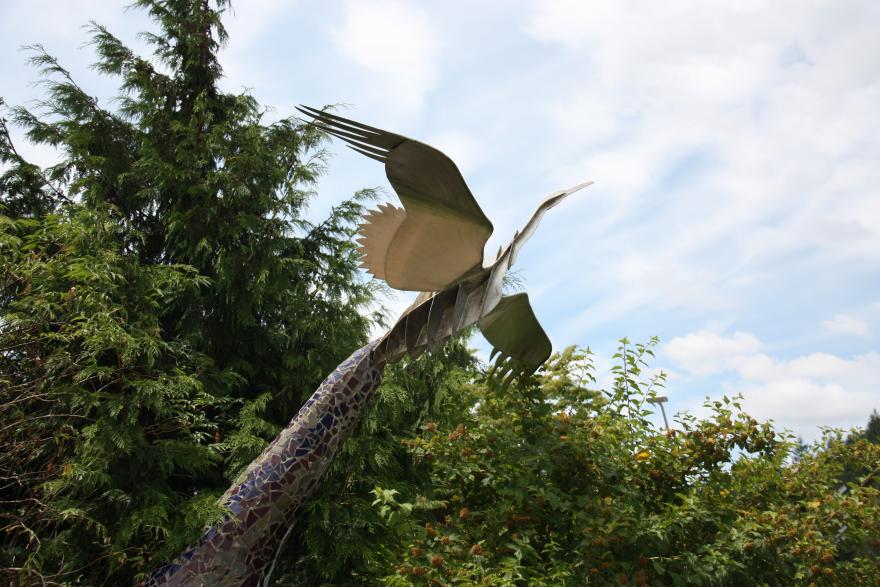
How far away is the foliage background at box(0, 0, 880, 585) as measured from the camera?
393 centimetres

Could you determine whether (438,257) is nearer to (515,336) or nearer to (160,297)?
(515,336)

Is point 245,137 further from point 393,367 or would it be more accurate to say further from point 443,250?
point 443,250

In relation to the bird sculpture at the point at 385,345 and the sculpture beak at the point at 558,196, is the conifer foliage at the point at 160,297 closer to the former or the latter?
the bird sculpture at the point at 385,345

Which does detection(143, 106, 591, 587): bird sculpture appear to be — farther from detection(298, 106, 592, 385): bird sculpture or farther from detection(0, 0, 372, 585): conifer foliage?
detection(0, 0, 372, 585): conifer foliage

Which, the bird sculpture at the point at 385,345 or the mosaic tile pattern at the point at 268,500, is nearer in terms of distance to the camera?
the bird sculpture at the point at 385,345

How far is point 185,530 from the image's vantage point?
191 inches

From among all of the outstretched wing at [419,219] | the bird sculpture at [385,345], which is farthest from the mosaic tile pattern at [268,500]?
the outstretched wing at [419,219]

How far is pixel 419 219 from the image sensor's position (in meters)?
3.63

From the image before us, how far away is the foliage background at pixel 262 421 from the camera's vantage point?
3930mm

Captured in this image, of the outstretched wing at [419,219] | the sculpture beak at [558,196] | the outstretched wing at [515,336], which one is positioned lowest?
the outstretched wing at [515,336]

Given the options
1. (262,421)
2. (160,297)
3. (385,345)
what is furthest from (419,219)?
(160,297)

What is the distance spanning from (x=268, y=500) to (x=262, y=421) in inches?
80.0

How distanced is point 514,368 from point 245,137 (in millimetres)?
4178

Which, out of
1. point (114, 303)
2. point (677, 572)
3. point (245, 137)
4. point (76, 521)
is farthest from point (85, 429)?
point (677, 572)
